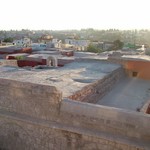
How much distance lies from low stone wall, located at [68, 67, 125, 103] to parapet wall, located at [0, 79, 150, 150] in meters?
0.69

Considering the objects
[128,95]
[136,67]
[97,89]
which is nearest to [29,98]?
[97,89]

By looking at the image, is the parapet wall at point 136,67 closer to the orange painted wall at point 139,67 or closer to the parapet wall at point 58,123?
the orange painted wall at point 139,67

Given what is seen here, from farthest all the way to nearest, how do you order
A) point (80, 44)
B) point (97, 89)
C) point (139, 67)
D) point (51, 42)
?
point (80, 44)
point (51, 42)
point (139, 67)
point (97, 89)

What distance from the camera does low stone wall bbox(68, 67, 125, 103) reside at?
736cm

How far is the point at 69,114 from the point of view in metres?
6.09

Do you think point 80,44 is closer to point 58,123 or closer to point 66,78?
point 66,78

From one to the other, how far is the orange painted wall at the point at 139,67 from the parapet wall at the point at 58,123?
6594 mm

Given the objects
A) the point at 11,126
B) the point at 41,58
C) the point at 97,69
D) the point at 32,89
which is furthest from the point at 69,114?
the point at 41,58

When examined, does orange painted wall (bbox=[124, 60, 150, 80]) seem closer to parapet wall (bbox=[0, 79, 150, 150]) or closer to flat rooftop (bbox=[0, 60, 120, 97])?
flat rooftop (bbox=[0, 60, 120, 97])

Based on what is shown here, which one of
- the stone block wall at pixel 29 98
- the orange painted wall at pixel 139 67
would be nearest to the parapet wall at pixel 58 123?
the stone block wall at pixel 29 98

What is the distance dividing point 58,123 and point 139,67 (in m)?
6.81

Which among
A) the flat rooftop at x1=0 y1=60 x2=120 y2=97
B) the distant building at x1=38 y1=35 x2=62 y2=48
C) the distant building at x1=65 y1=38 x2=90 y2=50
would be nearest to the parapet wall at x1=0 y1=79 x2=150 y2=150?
the flat rooftop at x1=0 y1=60 x2=120 y2=97

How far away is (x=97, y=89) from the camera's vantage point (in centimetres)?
853

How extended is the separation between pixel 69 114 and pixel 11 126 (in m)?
1.79
